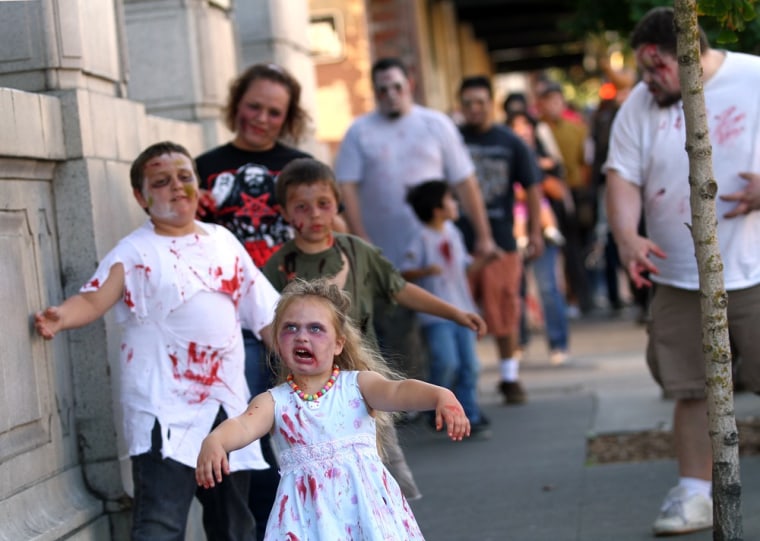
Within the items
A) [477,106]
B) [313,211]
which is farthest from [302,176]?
[477,106]

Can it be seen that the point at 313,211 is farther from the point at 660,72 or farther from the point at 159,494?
the point at 660,72

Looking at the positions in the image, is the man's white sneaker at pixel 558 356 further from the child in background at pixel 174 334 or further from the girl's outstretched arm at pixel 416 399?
the girl's outstretched arm at pixel 416 399

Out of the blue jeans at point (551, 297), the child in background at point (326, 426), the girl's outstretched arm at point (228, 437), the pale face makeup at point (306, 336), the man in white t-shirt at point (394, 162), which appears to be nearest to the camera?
the girl's outstretched arm at point (228, 437)

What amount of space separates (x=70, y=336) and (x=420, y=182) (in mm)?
3552

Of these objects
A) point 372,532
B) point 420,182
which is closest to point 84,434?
point 372,532

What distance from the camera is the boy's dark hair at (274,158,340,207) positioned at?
5.47 meters

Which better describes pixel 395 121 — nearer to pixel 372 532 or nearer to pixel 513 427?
pixel 513 427

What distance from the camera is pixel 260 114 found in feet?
20.0

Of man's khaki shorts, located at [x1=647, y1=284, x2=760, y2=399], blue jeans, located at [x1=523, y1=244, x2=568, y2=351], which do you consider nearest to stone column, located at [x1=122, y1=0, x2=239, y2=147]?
man's khaki shorts, located at [x1=647, y1=284, x2=760, y2=399]

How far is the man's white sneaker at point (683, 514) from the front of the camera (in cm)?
571

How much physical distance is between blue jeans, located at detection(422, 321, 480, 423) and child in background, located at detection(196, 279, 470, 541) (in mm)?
4079

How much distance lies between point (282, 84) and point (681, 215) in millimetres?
1727

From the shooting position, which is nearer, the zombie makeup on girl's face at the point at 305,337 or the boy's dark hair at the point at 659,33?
the zombie makeup on girl's face at the point at 305,337

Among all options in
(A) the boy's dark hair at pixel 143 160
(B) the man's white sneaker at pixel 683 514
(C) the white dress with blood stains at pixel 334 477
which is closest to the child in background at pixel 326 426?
(C) the white dress with blood stains at pixel 334 477
